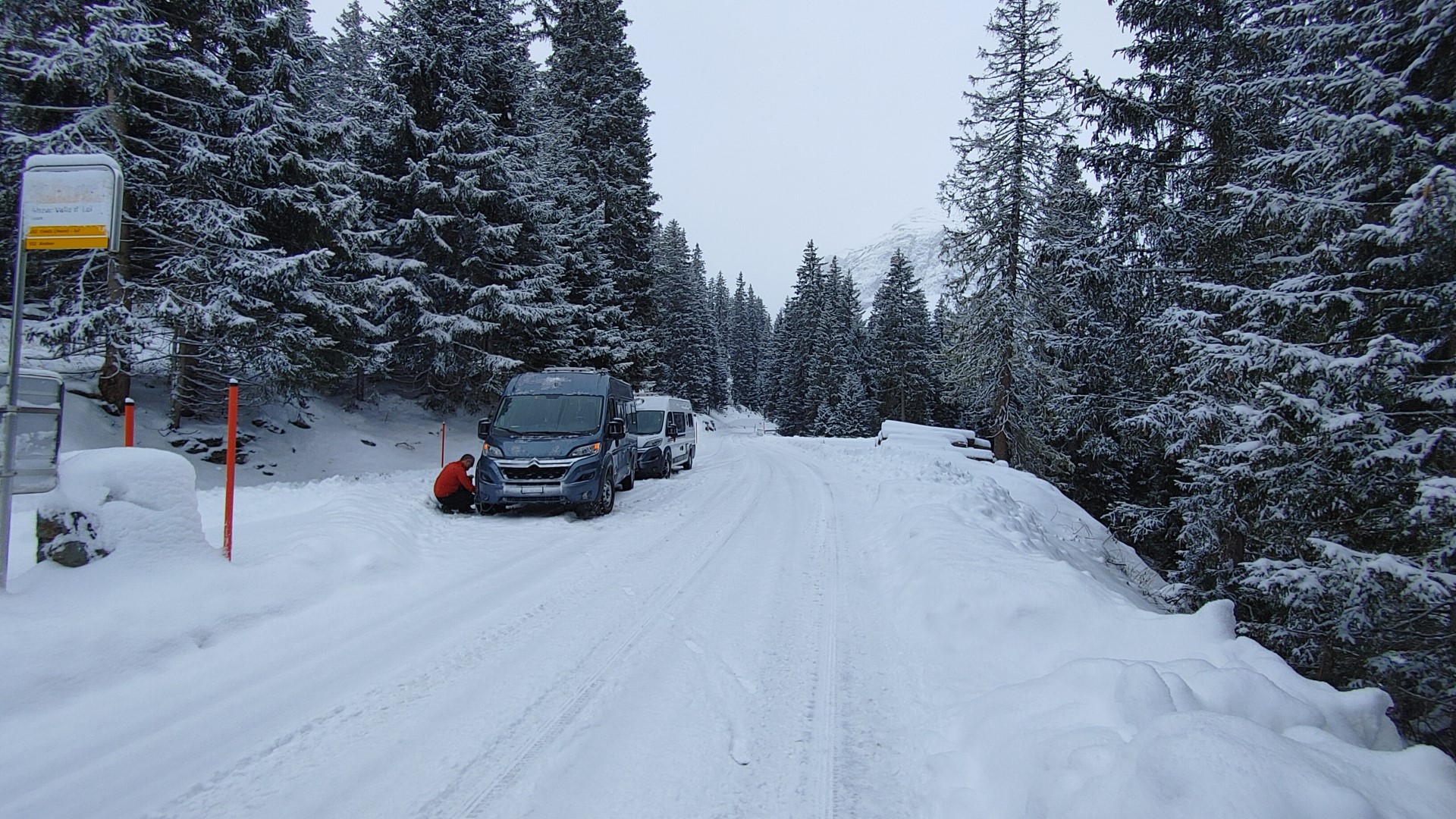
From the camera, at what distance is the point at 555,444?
10852 millimetres

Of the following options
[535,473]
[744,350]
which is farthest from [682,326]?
[535,473]

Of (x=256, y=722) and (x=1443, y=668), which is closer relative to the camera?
(x=256, y=722)

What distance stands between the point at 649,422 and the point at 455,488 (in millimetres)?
7584

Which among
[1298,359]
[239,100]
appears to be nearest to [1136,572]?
[1298,359]

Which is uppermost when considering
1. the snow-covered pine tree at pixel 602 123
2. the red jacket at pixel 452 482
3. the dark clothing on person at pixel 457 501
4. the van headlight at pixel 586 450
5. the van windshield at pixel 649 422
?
the snow-covered pine tree at pixel 602 123

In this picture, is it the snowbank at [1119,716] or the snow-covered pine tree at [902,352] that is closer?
the snowbank at [1119,716]

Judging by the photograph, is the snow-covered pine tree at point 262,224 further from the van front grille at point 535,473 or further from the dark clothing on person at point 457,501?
the van front grille at point 535,473

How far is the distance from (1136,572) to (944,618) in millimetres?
8260

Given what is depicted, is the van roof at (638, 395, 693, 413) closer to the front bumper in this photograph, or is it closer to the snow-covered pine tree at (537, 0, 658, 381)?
the snow-covered pine tree at (537, 0, 658, 381)

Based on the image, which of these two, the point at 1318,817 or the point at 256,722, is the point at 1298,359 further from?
the point at 256,722

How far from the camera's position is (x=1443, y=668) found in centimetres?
618

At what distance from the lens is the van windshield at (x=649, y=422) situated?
17.5 meters

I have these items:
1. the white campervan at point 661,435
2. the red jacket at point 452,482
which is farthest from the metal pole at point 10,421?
the white campervan at point 661,435

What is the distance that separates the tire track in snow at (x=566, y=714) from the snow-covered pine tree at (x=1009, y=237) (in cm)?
1550
